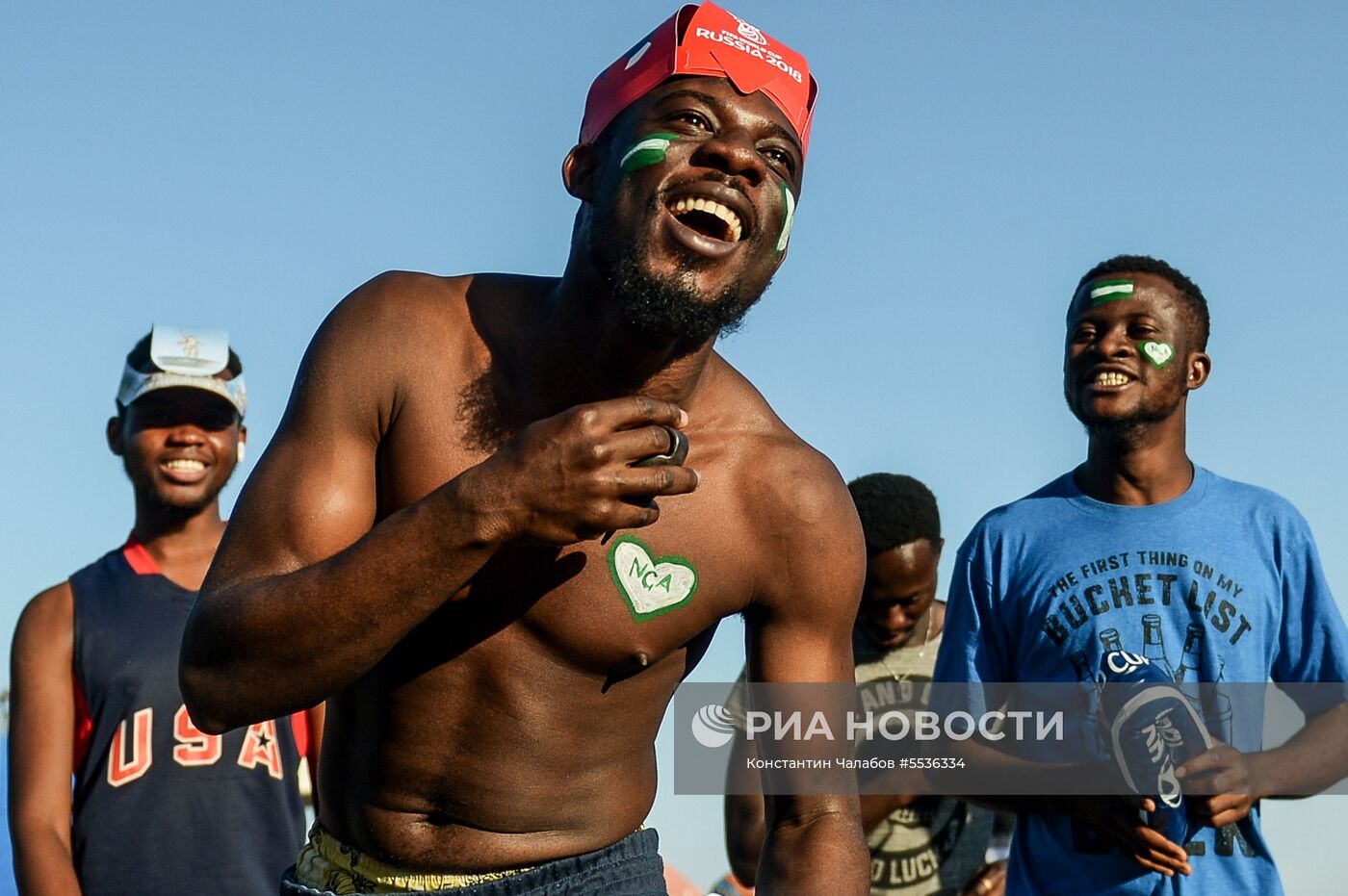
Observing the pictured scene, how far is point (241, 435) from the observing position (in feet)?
21.1

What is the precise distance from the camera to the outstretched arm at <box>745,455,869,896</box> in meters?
3.91

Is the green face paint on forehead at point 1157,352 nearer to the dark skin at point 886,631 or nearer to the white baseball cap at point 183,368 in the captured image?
the dark skin at point 886,631

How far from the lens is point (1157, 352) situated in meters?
5.67

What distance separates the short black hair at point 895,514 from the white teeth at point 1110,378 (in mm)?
1311

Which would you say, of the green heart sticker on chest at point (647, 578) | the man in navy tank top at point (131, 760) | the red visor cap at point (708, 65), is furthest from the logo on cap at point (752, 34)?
the man in navy tank top at point (131, 760)

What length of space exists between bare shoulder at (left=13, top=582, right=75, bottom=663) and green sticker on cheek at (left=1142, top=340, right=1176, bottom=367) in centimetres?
345

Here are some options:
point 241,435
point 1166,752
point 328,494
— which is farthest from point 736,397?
point 241,435

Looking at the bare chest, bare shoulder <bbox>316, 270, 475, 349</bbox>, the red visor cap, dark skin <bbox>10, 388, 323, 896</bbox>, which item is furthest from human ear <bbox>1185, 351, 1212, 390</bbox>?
dark skin <bbox>10, 388, 323, 896</bbox>

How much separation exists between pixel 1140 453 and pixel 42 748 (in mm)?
3456

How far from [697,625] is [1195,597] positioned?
6.79 feet

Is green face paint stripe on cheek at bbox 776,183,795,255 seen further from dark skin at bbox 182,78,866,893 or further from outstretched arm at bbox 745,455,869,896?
outstretched arm at bbox 745,455,869,896

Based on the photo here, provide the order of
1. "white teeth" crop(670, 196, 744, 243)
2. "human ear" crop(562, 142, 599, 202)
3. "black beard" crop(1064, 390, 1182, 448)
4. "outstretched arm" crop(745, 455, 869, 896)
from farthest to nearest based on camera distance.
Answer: "black beard" crop(1064, 390, 1182, 448) → "human ear" crop(562, 142, 599, 202) → "outstretched arm" crop(745, 455, 869, 896) → "white teeth" crop(670, 196, 744, 243)

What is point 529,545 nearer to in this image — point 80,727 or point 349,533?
point 349,533

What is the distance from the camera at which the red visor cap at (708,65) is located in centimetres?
400
